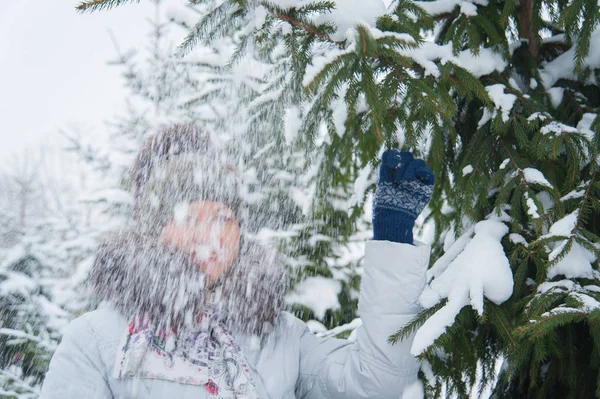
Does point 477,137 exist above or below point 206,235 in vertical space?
above

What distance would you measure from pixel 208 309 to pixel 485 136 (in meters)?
1.55

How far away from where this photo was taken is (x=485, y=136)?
2.36m

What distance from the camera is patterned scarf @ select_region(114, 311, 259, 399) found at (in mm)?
1674

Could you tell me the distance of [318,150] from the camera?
9.95 ft

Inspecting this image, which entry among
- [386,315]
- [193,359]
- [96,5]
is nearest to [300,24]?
[96,5]

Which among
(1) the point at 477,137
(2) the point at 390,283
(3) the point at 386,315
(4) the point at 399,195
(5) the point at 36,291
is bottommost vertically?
(5) the point at 36,291

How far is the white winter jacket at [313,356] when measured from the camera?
65.2 inches

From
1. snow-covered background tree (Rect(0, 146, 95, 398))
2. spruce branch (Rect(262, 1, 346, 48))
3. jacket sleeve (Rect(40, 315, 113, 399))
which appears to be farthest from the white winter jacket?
snow-covered background tree (Rect(0, 146, 95, 398))

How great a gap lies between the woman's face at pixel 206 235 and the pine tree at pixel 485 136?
1.95 feet

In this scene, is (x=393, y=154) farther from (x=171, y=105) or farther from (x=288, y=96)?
(x=171, y=105)

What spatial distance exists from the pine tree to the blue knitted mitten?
6.3 inches

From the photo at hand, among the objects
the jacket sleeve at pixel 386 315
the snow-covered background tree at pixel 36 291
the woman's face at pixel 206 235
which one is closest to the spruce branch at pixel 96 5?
the woman's face at pixel 206 235

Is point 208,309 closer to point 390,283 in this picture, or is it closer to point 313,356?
point 313,356

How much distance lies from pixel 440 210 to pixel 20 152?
56.4 feet
